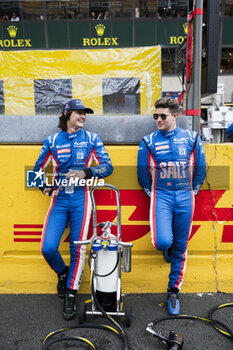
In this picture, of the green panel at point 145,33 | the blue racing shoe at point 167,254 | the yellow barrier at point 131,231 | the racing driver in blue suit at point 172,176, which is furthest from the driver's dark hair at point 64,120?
the green panel at point 145,33

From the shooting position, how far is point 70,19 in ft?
57.4

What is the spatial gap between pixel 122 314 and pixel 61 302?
80 centimetres

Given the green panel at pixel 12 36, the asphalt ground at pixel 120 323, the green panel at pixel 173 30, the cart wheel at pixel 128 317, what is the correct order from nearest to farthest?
the asphalt ground at pixel 120 323
the cart wheel at pixel 128 317
the green panel at pixel 173 30
the green panel at pixel 12 36

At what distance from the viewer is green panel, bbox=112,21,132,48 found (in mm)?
17438

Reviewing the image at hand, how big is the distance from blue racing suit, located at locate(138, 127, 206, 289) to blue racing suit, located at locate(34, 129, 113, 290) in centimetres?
49

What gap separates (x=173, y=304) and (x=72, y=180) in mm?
1601

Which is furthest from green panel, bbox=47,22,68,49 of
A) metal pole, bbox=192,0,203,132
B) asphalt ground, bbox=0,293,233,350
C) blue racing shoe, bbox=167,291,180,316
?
blue racing shoe, bbox=167,291,180,316

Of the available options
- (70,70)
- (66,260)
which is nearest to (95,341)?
(66,260)

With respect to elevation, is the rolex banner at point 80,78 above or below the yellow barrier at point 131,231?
above

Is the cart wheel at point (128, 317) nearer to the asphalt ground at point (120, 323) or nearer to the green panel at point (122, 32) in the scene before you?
the asphalt ground at point (120, 323)

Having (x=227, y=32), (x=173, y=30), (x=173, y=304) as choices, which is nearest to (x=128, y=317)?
(x=173, y=304)

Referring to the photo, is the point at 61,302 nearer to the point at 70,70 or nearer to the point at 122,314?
the point at 122,314

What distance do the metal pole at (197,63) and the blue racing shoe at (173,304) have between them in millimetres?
1900

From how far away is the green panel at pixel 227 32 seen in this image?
1802cm
